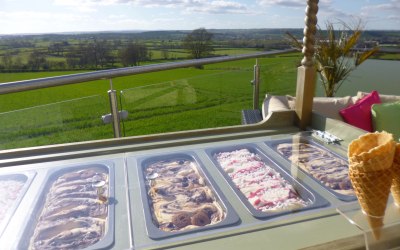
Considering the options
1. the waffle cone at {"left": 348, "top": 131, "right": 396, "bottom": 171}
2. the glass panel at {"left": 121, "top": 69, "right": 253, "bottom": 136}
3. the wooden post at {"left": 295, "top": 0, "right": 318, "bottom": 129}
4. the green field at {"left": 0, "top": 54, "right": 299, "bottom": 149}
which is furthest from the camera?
the glass panel at {"left": 121, "top": 69, "right": 253, "bottom": 136}

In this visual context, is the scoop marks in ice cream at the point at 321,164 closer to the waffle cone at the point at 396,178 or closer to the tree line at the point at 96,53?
the waffle cone at the point at 396,178

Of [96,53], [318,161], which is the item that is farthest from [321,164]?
[96,53]

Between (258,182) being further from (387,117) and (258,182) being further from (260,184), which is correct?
(387,117)

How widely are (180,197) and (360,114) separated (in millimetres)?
1845

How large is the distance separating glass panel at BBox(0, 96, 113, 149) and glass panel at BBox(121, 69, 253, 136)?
582 millimetres

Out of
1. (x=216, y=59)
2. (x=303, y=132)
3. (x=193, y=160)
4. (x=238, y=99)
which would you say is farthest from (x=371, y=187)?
(x=238, y=99)

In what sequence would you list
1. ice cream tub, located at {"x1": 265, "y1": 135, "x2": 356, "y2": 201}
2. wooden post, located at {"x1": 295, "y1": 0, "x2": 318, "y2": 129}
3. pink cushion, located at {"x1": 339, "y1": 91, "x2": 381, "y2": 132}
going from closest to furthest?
ice cream tub, located at {"x1": 265, "y1": 135, "x2": 356, "y2": 201} → wooden post, located at {"x1": 295, "y1": 0, "x2": 318, "y2": 129} → pink cushion, located at {"x1": 339, "y1": 91, "x2": 381, "y2": 132}

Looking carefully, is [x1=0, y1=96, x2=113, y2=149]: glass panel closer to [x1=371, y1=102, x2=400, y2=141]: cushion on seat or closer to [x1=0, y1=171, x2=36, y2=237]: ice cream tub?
[x1=0, y1=171, x2=36, y2=237]: ice cream tub

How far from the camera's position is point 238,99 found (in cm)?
374

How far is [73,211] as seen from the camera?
3.34 feet

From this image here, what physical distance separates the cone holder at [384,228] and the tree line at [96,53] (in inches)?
90.0

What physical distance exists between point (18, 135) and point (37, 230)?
1.97 m

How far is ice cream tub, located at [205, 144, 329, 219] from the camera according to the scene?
99 centimetres

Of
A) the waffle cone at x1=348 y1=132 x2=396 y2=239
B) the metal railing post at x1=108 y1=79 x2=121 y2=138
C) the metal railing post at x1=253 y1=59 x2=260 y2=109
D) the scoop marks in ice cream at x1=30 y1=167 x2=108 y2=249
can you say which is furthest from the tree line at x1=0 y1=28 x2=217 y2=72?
the waffle cone at x1=348 y1=132 x2=396 y2=239
